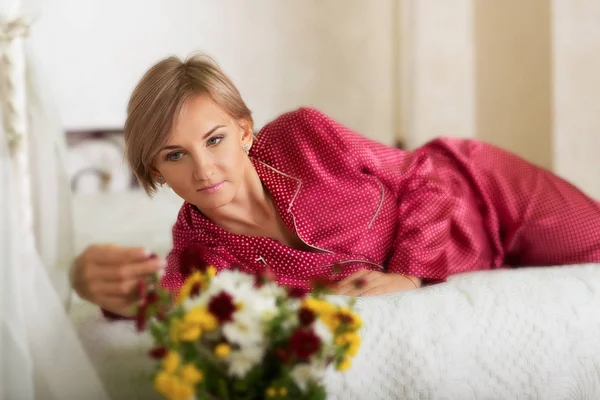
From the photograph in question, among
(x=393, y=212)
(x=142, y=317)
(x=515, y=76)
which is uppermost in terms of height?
(x=515, y=76)

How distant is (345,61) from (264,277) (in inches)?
86.9

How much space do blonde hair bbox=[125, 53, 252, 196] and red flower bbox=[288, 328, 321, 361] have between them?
1.77 feet

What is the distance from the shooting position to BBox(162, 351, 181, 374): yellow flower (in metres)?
0.70

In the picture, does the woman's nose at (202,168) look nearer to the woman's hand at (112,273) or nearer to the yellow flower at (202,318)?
the woman's hand at (112,273)

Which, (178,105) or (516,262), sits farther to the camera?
(516,262)

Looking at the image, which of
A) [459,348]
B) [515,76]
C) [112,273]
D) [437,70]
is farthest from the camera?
[437,70]

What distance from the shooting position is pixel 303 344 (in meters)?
0.71

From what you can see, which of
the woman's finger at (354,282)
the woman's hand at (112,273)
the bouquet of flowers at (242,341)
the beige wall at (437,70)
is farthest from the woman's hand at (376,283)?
the beige wall at (437,70)

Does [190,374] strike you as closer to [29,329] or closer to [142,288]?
[142,288]

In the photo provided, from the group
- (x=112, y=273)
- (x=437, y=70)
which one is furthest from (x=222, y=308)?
(x=437, y=70)

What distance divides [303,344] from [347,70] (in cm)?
229

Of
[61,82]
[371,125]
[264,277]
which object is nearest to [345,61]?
[371,125]

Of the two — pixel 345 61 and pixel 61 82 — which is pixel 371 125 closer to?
pixel 345 61

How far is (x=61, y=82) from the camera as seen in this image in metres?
2.56
